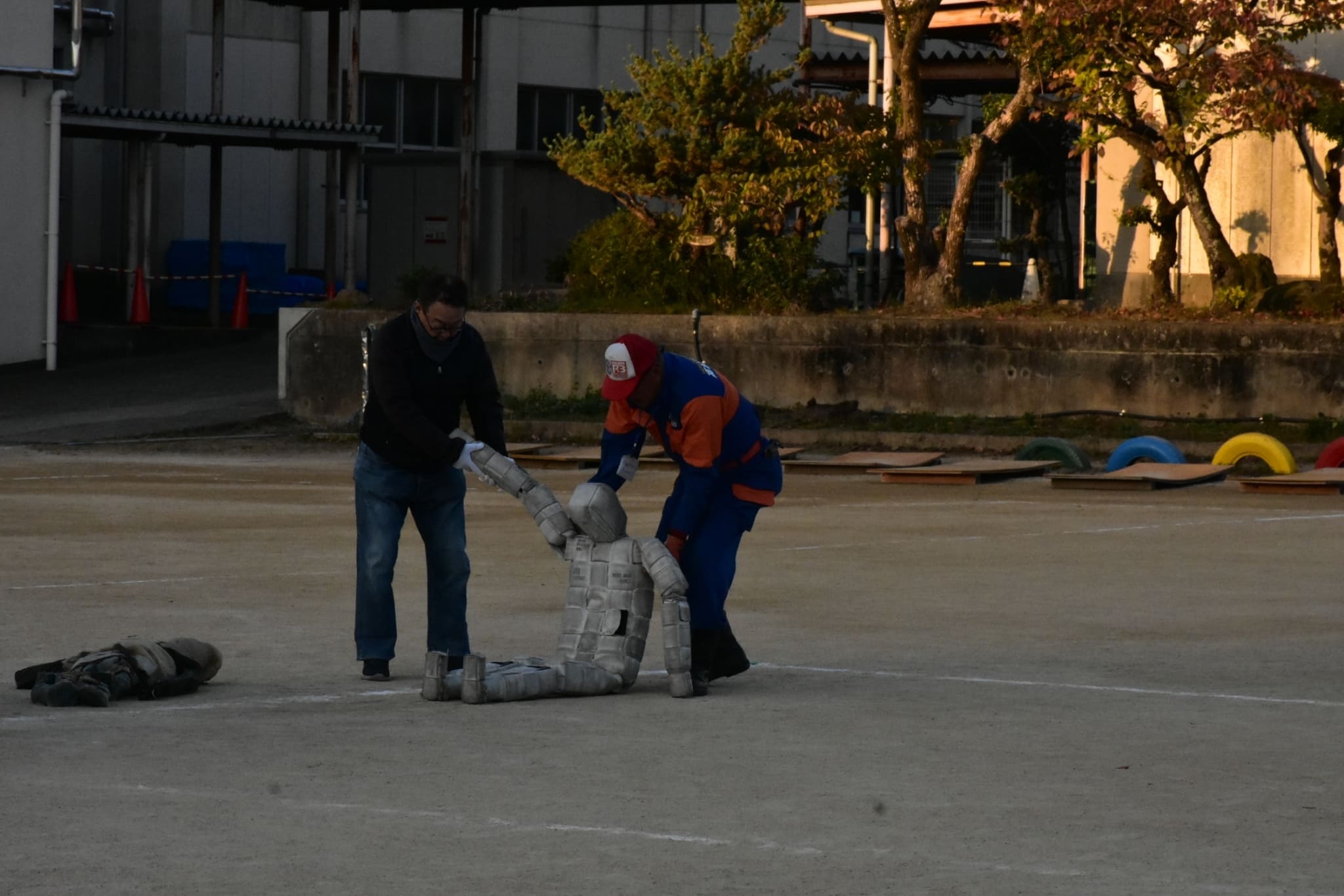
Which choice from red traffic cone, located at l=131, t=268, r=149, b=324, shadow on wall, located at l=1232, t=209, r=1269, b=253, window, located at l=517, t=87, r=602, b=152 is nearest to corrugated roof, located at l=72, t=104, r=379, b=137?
red traffic cone, located at l=131, t=268, r=149, b=324

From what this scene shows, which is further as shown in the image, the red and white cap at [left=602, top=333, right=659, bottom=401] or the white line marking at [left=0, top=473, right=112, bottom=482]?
the white line marking at [left=0, top=473, right=112, bottom=482]

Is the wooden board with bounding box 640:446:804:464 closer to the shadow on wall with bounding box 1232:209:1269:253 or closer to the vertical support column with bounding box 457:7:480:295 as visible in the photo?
the shadow on wall with bounding box 1232:209:1269:253

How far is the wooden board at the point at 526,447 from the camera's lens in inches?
857

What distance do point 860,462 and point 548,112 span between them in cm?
2602

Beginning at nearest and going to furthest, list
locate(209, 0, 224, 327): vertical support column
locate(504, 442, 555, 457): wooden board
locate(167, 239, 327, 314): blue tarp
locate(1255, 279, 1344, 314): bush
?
1. locate(504, 442, 555, 457): wooden board
2. locate(1255, 279, 1344, 314): bush
3. locate(209, 0, 224, 327): vertical support column
4. locate(167, 239, 327, 314): blue tarp

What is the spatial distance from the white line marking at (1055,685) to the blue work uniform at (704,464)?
2.26 ft

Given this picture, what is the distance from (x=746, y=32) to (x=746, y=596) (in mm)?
14600

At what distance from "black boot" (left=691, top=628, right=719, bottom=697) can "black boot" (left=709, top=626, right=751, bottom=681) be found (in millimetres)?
42

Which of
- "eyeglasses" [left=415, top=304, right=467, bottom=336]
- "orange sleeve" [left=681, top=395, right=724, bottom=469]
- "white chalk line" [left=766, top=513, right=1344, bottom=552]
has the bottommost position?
"white chalk line" [left=766, top=513, right=1344, bottom=552]

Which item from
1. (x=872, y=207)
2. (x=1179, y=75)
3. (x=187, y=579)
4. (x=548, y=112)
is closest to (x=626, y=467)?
(x=187, y=579)

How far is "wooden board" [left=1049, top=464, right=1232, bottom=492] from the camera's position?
60.0 feet

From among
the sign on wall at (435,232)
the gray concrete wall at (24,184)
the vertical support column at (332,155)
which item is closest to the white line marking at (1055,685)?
the gray concrete wall at (24,184)

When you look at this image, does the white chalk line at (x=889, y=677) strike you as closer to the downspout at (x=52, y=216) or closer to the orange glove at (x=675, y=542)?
the orange glove at (x=675, y=542)

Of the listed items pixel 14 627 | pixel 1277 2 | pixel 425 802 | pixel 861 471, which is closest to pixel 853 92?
pixel 1277 2
